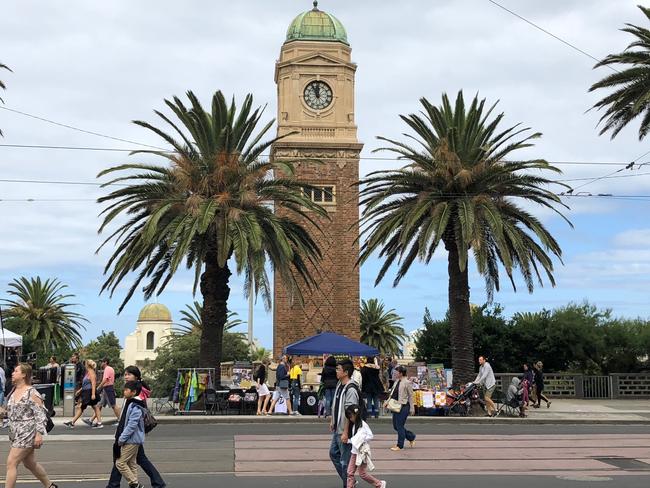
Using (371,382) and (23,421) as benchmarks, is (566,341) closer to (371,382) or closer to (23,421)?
(371,382)

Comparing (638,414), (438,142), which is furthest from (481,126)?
(638,414)

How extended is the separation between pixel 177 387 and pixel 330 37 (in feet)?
114

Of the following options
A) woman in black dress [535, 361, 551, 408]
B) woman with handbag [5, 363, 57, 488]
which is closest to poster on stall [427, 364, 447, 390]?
woman in black dress [535, 361, 551, 408]

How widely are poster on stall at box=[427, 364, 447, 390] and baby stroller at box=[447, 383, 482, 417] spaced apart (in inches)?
41.5

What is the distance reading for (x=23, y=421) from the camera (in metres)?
11.0

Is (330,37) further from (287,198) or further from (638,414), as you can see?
(638,414)

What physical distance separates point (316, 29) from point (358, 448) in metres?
Result: 48.0

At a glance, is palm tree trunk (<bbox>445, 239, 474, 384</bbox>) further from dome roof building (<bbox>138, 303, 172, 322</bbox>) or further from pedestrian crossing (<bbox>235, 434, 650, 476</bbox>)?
dome roof building (<bbox>138, 303, 172, 322</bbox>)

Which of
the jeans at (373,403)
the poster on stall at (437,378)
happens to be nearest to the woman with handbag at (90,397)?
the jeans at (373,403)

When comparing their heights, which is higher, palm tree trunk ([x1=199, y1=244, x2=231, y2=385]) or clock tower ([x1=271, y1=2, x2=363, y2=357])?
clock tower ([x1=271, y1=2, x2=363, y2=357])

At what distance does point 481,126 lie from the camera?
98.3ft

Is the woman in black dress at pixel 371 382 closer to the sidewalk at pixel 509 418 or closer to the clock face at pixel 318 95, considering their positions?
the sidewalk at pixel 509 418

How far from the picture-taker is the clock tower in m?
52.9

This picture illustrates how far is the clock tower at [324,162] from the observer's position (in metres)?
52.9
